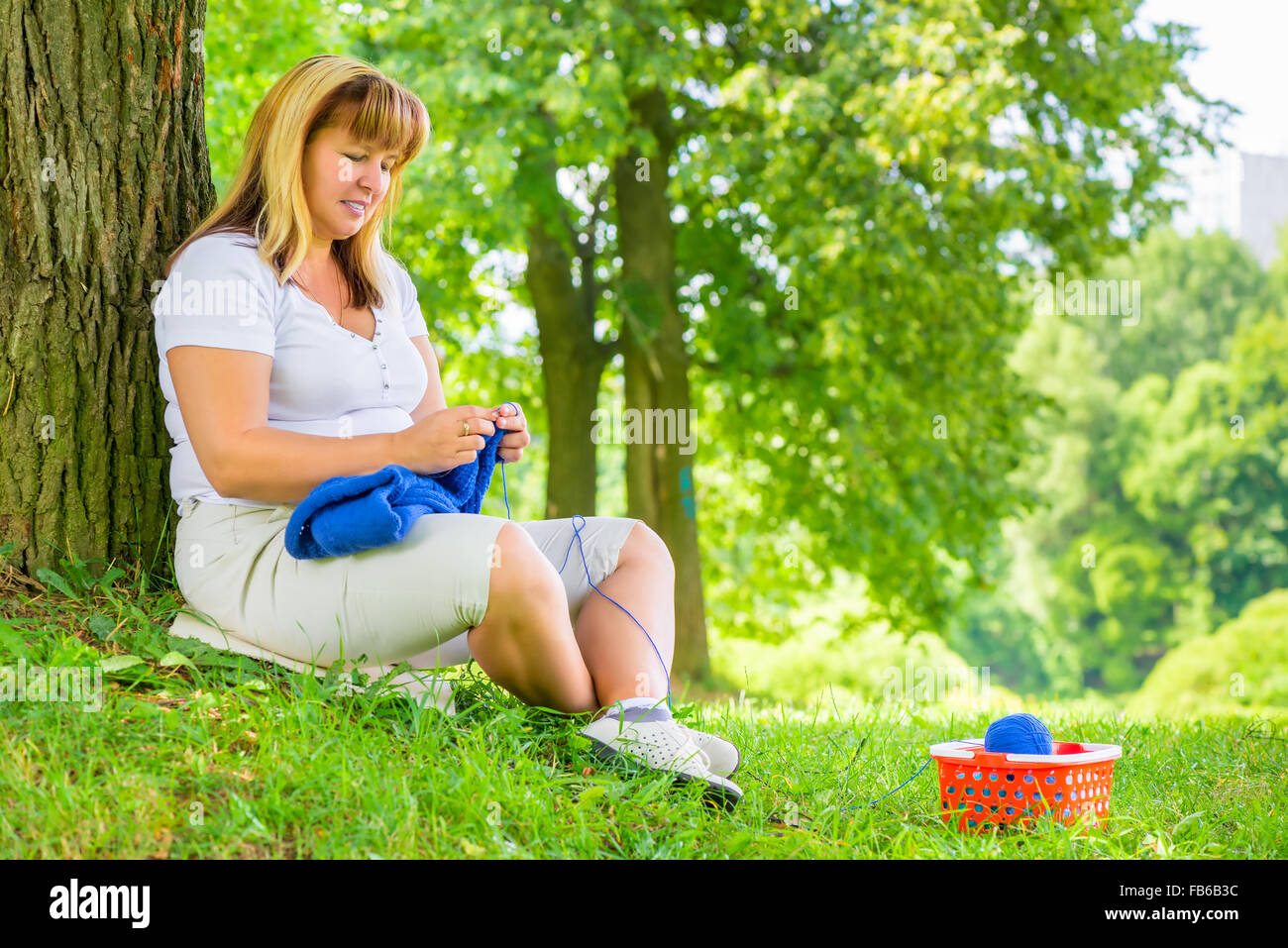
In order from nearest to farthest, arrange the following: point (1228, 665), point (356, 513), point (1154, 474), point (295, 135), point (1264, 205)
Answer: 1. point (356, 513)
2. point (295, 135)
3. point (1228, 665)
4. point (1154, 474)
5. point (1264, 205)

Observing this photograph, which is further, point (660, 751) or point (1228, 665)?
point (1228, 665)

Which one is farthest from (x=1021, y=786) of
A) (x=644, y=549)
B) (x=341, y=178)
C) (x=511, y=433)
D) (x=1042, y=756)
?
(x=341, y=178)

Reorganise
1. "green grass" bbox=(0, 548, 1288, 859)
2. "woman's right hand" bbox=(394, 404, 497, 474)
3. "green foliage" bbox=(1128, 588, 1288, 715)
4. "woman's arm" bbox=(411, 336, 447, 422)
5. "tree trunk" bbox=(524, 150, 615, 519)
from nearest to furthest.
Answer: "green grass" bbox=(0, 548, 1288, 859) → "woman's right hand" bbox=(394, 404, 497, 474) → "woman's arm" bbox=(411, 336, 447, 422) → "tree trunk" bbox=(524, 150, 615, 519) → "green foliage" bbox=(1128, 588, 1288, 715)

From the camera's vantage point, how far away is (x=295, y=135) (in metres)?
2.84

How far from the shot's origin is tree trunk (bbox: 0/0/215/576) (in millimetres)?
3090

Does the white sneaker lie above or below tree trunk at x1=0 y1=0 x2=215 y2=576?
below

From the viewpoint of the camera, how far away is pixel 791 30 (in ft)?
30.1

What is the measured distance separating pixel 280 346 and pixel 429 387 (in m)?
0.59

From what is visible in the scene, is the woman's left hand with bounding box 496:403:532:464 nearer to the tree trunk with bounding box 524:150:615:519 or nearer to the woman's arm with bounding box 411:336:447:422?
the woman's arm with bounding box 411:336:447:422

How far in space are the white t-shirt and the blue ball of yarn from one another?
1.72 meters

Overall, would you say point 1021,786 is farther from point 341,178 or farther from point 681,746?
point 341,178

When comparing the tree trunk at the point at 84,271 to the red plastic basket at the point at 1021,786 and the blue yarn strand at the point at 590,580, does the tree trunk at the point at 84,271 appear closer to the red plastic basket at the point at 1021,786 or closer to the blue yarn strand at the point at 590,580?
the blue yarn strand at the point at 590,580

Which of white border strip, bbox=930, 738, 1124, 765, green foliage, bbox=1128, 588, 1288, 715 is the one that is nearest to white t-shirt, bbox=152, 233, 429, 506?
white border strip, bbox=930, 738, 1124, 765
